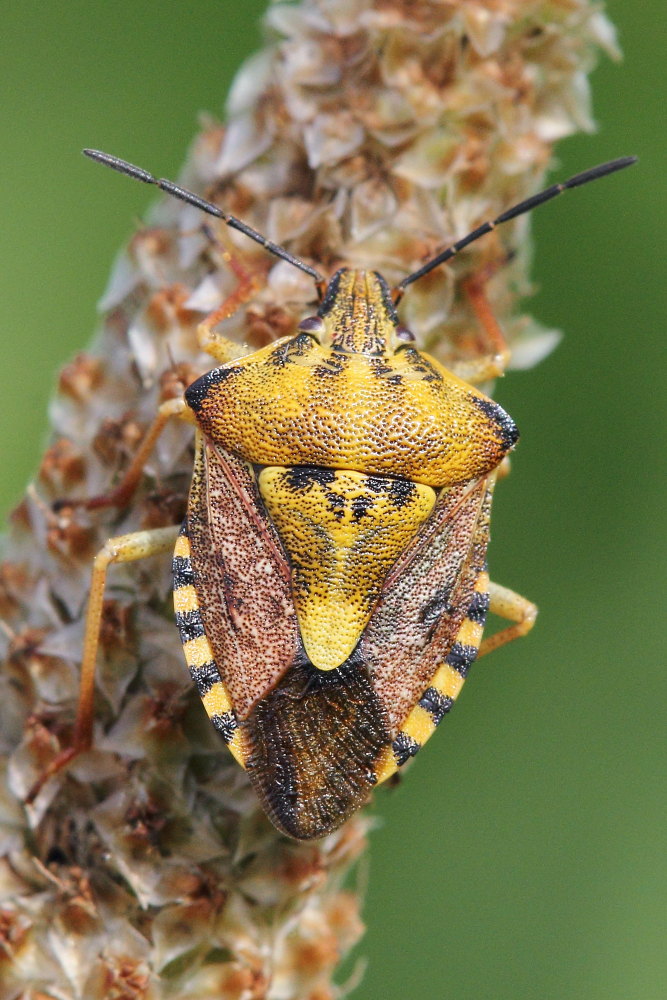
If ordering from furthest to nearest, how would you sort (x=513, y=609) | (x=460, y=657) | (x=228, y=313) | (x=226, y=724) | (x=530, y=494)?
(x=530, y=494) < (x=513, y=609) < (x=228, y=313) < (x=460, y=657) < (x=226, y=724)

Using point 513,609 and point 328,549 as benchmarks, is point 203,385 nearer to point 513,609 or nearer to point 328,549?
point 328,549

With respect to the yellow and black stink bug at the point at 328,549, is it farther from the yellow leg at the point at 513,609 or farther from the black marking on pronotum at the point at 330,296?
the yellow leg at the point at 513,609

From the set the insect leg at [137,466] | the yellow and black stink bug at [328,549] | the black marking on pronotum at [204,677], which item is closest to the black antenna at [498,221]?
the yellow and black stink bug at [328,549]

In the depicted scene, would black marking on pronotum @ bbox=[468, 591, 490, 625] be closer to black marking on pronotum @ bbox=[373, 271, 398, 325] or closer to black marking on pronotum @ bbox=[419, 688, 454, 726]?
black marking on pronotum @ bbox=[419, 688, 454, 726]

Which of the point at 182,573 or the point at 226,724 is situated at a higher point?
the point at 182,573

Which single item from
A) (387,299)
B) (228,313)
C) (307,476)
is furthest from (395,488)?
(228,313)

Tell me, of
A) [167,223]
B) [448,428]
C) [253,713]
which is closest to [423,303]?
[448,428]

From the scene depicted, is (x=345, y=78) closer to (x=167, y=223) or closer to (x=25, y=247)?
(x=167, y=223)
